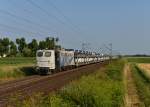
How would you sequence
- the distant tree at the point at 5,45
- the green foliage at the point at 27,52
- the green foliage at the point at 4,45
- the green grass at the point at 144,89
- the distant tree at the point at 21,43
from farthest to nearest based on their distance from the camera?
the distant tree at the point at 21,43
the distant tree at the point at 5,45
the green foliage at the point at 4,45
the green foliage at the point at 27,52
the green grass at the point at 144,89

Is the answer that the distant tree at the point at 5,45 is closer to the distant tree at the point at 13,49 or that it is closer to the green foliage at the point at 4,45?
the green foliage at the point at 4,45

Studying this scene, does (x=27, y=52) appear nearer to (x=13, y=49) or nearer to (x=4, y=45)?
(x=13, y=49)

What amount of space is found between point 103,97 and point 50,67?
31.6 meters

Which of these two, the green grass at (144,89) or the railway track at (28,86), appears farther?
the green grass at (144,89)

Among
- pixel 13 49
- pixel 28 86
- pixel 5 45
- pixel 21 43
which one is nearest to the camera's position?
pixel 28 86

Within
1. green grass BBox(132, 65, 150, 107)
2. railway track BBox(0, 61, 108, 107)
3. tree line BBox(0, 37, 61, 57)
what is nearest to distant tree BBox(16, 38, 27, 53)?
tree line BBox(0, 37, 61, 57)

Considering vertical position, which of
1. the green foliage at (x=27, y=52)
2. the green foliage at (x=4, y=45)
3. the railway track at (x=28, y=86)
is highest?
the green foliage at (x=4, y=45)

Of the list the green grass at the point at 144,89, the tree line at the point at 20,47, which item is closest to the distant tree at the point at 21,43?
the tree line at the point at 20,47

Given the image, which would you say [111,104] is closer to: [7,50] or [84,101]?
[84,101]

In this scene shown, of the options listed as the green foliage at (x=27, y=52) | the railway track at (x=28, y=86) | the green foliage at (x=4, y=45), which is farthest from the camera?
the green foliage at (x=4, y=45)

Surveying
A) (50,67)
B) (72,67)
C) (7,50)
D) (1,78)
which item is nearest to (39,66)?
(50,67)

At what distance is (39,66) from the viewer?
155 feet

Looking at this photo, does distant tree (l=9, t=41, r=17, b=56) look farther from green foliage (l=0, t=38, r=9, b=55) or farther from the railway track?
the railway track

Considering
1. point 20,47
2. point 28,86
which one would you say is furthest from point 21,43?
point 28,86
